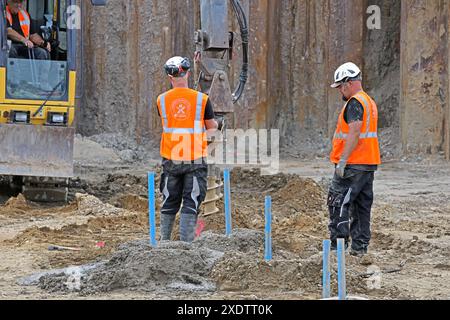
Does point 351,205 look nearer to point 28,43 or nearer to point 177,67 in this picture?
point 177,67

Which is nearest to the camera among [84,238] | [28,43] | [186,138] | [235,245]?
[186,138]

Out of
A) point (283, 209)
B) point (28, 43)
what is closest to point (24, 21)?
point (28, 43)

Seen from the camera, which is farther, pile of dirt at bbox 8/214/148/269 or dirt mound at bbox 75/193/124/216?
dirt mound at bbox 75/193/124/216

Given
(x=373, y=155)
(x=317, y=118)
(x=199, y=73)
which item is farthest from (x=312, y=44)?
(x=373, y=155)

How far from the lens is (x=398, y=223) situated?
1078 centimetres

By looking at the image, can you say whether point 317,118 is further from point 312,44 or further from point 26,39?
point 26,39

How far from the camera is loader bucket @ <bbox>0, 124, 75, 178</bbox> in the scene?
11.6 m

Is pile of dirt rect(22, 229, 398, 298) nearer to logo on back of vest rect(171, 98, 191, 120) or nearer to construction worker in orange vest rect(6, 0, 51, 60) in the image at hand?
logo on back of vest rect(171, 98, 191, 120)

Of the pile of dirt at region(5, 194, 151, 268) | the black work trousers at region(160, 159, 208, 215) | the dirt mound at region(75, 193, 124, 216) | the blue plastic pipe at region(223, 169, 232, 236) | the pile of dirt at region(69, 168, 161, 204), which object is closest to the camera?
the black work trousers at region(160, 159, 208, 215)

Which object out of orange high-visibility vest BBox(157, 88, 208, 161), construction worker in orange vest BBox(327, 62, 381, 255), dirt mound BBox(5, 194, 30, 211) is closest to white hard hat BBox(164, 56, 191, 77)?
orange high-visibility vest BBox(157, 88, 208, 161)

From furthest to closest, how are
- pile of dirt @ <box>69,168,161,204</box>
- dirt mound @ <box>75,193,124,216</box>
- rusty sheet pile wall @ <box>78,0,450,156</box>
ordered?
rusty sheet pile wall @ <box>78,0,450,156</box> → pile of dirt @ <box>69,168,161,204</box> → dirt mound @ <box>75,193,124,216</box>

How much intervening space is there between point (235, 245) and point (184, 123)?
45.9 inches

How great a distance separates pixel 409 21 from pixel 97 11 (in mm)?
5190

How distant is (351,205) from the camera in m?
8.57
